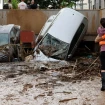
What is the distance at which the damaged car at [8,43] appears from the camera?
521 inches

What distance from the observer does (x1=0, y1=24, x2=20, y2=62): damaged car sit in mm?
13227

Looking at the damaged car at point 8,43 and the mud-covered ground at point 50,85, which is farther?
the damaged car at point 8,43

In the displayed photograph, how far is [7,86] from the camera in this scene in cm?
799

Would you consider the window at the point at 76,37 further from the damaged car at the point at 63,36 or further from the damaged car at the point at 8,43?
the damaged car at the point at 8,43

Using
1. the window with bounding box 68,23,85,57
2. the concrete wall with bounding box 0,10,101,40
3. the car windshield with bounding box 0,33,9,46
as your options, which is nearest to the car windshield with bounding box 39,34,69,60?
the window with bounding box 68,23,85,57

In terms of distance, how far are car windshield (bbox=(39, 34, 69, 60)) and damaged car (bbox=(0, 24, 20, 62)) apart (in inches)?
48.1

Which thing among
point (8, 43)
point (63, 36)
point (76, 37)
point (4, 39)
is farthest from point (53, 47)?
point (4, 39)

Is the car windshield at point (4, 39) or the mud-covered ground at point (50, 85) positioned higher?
the car windshield at point (4, 39)

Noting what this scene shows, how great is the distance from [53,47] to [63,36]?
85 centimetres

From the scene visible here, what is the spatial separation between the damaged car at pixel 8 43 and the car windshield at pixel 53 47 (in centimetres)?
122

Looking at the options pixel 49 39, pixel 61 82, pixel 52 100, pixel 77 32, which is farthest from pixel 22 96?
pixel 77 32

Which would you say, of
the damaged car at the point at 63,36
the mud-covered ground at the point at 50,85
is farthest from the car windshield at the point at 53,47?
the mud-covered ground at the point at 50,85

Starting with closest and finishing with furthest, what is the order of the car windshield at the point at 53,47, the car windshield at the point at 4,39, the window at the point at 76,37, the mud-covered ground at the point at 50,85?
1. the mud-covered ground at the point at 50,85
2. the car windshield at the point at 53,47
3. the car windshield at the point at 4,39
4. the window at the point at 76,37

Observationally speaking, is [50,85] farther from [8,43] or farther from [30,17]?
[30,17]
